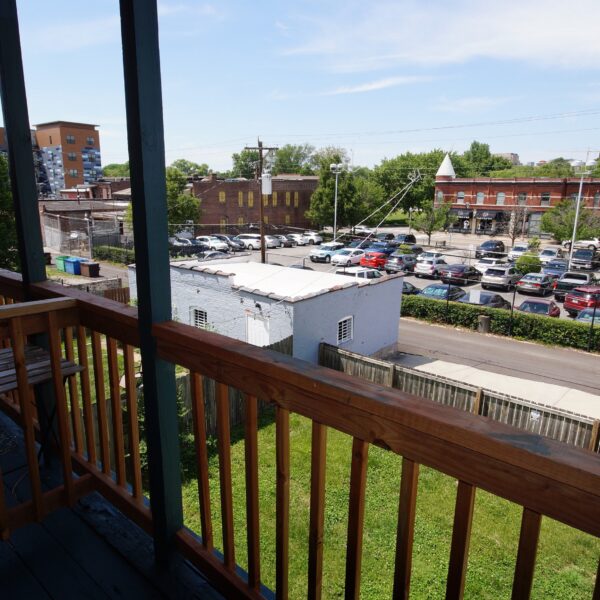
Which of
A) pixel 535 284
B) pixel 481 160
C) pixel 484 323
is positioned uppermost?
pixel 481 160

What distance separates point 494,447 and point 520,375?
42.3 feet

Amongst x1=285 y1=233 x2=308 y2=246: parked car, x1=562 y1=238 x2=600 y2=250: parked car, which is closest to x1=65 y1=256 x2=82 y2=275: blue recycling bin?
x1=285 y1=233 x2=308 y2=246: parked car

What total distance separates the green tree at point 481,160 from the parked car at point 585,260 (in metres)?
44.1

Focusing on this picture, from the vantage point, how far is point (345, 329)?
494 inches

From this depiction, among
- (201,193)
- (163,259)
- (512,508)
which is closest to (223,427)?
(163,259)

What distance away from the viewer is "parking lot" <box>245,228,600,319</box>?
835 inches

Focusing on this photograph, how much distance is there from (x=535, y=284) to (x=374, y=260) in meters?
8.15

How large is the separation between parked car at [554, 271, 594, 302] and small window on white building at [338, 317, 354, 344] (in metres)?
12.3

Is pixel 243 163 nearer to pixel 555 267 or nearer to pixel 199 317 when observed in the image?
pixel 555 267

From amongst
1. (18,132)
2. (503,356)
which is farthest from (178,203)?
(18,132)

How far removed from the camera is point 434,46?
1.31 meters

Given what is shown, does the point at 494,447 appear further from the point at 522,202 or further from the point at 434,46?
the point at 522,202

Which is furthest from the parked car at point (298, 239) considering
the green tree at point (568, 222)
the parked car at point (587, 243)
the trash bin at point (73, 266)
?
the parked car at point (587, 243)

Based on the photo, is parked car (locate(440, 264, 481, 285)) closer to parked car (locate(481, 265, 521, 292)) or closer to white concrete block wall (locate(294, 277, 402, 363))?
parked car (locate(481, 265, 521, 292))
